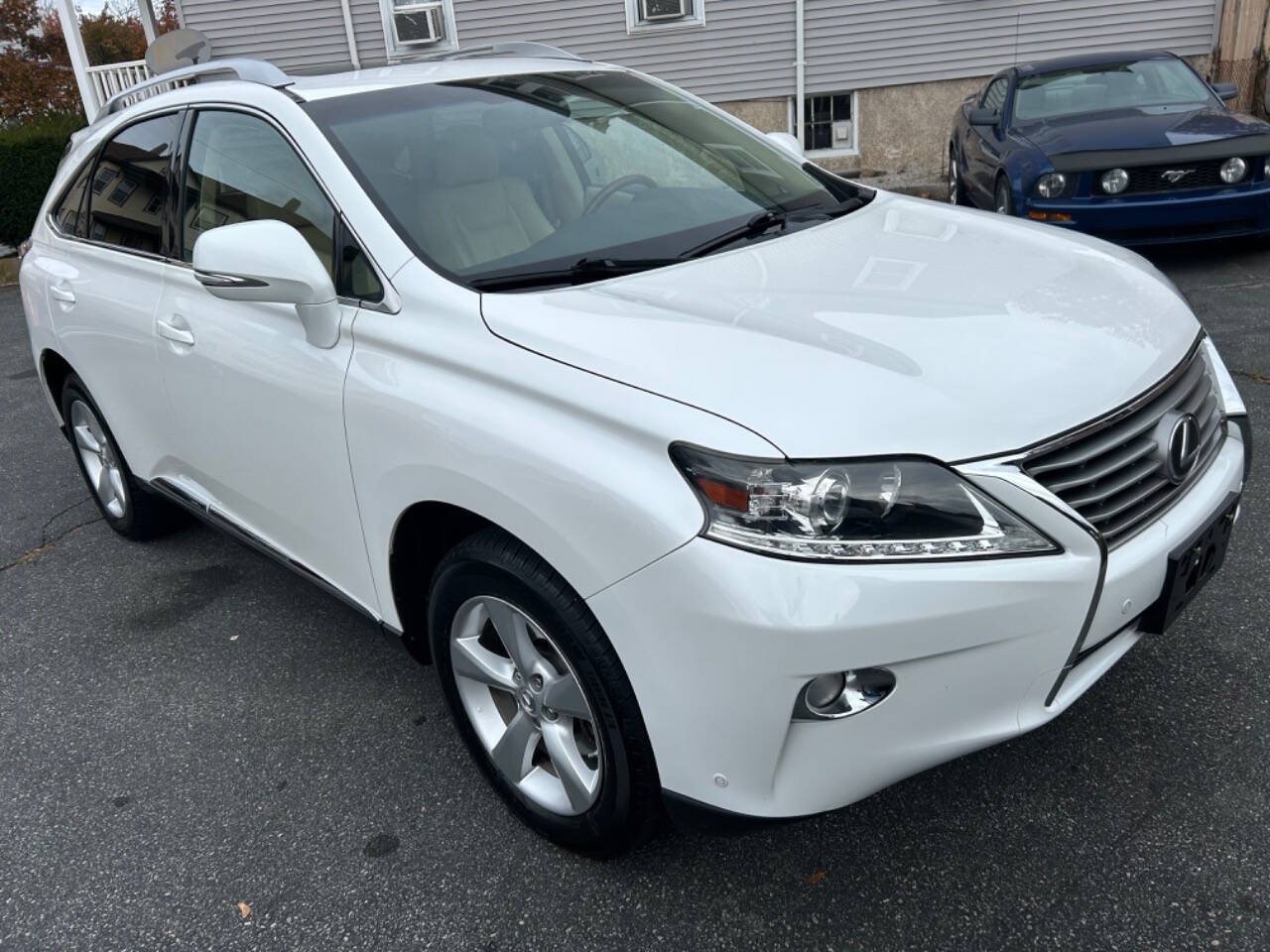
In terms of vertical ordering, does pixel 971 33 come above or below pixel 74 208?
below

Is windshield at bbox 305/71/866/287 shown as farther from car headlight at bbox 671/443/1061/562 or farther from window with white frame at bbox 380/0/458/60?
window with white frame at bbox 380/0/458/60

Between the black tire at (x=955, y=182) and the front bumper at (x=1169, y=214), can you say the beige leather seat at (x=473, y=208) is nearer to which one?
the front bumper at (x=1169, y=214)

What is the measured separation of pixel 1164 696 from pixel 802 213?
165 cm

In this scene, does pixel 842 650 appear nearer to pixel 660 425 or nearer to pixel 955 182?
pixel 660 425

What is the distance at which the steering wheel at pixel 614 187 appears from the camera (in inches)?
110

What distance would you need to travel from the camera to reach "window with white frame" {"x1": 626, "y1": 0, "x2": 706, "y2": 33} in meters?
12.2

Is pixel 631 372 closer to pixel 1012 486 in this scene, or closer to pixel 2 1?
pixel 1012 486

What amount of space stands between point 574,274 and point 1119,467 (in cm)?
Answer: 126

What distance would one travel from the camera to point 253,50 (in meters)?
12.8

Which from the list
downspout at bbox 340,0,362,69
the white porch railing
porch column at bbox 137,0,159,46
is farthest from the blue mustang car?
porch column at bbox 137,0,159,46

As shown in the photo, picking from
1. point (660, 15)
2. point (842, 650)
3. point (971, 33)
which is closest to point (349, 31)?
point (660, 15)

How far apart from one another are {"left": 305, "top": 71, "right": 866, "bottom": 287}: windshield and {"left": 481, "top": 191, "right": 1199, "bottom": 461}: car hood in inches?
8.9

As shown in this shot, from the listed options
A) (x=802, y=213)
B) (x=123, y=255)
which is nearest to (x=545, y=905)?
(x=802, y=213)

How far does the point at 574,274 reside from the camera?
2.47 m
